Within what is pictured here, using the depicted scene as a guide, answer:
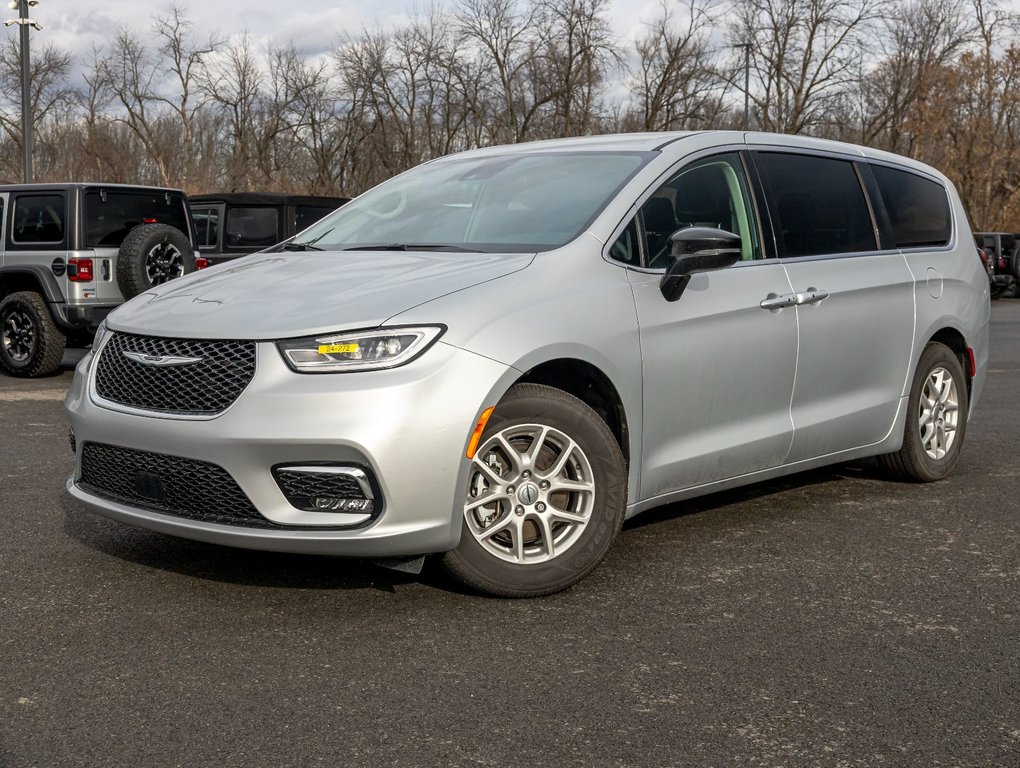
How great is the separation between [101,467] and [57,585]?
481 millimetres

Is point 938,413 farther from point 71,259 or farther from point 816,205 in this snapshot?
point 71,259

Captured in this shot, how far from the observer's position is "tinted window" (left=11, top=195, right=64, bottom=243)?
1178 centimetres

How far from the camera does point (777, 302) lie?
5.19 meters

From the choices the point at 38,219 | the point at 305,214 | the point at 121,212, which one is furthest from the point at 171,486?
the point at 305,214

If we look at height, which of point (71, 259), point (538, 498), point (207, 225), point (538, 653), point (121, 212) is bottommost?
point (538, 653)

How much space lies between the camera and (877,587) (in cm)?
450

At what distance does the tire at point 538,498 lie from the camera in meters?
4.18

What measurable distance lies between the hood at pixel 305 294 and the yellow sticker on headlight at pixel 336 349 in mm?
56

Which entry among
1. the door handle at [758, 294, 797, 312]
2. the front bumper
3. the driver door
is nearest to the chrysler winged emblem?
the front bumper

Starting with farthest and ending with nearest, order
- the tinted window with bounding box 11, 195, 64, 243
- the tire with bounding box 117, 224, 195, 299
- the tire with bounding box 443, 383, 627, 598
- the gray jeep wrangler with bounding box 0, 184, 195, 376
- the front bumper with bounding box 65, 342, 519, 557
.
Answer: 1. the tinted window with bounding box 11, 195, 64, 243
2. the gray jeep wrangler with bounding box 0, 184, 195, 376
3. the tire with bounding box 117, 224, 195, 299
4. the tire with bounding box 443, 383, 627, 598
5. the front bumper with bounding box 65, 342, 519, 557

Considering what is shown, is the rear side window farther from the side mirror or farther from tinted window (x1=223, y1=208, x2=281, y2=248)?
tinted window (x1=223, y1=208, x2=281, y2=248)

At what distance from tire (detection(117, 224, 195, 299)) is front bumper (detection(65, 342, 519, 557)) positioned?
25.5 ft

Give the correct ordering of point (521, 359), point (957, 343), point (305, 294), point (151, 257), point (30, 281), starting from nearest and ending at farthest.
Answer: point (521, 359) < point (305, 294) < point (957, 343) < point (151, 257) < point (30, 281)

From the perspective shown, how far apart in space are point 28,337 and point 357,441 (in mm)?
9308
